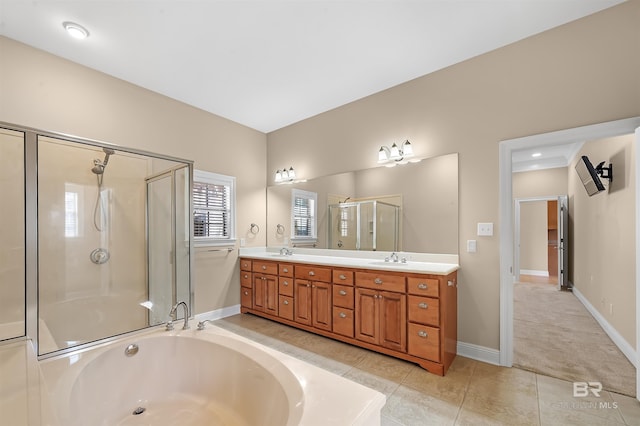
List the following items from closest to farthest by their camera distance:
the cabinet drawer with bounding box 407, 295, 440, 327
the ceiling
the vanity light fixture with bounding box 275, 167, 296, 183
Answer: the ceiling < the cabinet drawer with bounding box 407, 295, 440, 327 < the vanity light fixture with bounding box 275, 167, 296, 183

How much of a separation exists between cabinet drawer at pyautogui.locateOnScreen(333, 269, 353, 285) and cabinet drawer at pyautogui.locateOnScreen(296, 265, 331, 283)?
0.27 ft

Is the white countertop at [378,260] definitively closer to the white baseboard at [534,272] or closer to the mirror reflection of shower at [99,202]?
the mirror reflection of shower at [99,202]

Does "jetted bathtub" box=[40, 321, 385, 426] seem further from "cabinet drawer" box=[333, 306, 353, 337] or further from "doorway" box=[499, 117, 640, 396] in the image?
"doorway" box=[499, 117, 640, 396]

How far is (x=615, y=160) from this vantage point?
2.89m

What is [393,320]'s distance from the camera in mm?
2445

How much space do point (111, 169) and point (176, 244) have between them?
81 centimetres

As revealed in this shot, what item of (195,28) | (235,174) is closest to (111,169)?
(195,28)

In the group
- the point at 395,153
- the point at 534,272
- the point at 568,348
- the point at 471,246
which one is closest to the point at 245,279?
the point at 395,153

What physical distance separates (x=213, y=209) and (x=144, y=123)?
4.15 ft

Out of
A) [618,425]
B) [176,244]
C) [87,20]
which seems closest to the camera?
[618,425]

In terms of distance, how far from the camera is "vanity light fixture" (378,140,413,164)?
2924 mm

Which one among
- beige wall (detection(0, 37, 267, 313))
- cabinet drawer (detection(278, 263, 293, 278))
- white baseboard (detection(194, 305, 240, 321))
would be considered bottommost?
A: white baseboard (detection(194, 305, 240, 321))

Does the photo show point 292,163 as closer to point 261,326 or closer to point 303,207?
point 303,207

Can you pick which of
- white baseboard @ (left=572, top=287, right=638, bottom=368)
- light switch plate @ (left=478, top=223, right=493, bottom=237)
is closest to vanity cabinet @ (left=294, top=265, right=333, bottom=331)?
light switch plate @ (left=478, top=223, right=493, bottom=237)
